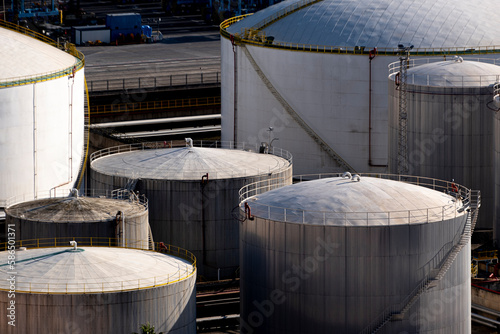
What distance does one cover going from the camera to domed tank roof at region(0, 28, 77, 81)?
74.0 metres

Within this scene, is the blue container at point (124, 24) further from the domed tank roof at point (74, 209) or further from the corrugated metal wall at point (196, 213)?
the domed tank roof at point (74, 209)

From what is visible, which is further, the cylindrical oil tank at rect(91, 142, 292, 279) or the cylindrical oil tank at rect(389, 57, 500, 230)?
the cylindrical oil tank at rect(389, 57, 500, 230)

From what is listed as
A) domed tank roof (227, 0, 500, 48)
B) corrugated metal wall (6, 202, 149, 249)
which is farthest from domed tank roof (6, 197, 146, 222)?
domed tank roof (227, 0, 500, 48)

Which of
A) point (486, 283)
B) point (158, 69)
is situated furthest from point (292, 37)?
point (158, 69)

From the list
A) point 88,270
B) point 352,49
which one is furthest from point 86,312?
point 352,49

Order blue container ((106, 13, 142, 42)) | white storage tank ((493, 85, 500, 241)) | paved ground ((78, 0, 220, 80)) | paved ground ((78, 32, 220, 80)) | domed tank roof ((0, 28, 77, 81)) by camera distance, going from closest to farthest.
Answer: white storage tank ((493, 85, 500, 241)) < domed tank roof ((0, 28, 77, 81)) < paved ground ((78, 32, 220, 80)) < paved ground ((78, 0, 220, 80)) < blue container ((106, 13, 142, 42))

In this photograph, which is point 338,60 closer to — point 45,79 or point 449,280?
point 45,79

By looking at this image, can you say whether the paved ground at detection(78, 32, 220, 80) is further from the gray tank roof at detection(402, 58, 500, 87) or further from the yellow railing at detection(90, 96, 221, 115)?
the gray tank roof at detection(402, 58, 500, 87)

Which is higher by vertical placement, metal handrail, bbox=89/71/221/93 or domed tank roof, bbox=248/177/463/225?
metal handrail, bbox=89/71/221/93

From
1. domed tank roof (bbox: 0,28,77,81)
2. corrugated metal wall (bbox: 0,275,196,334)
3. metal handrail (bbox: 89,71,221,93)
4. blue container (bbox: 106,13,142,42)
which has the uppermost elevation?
blue container (bbox: 106,13,142,42)

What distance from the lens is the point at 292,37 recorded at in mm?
88625

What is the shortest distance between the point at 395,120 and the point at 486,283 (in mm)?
12652

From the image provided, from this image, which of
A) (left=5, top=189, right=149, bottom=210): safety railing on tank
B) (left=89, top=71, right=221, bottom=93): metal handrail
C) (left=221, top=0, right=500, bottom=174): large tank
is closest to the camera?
(left=5, top=189, right=149, bottom=210): safety railing on tank

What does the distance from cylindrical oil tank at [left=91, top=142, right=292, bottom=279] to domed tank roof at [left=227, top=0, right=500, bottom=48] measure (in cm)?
1456
